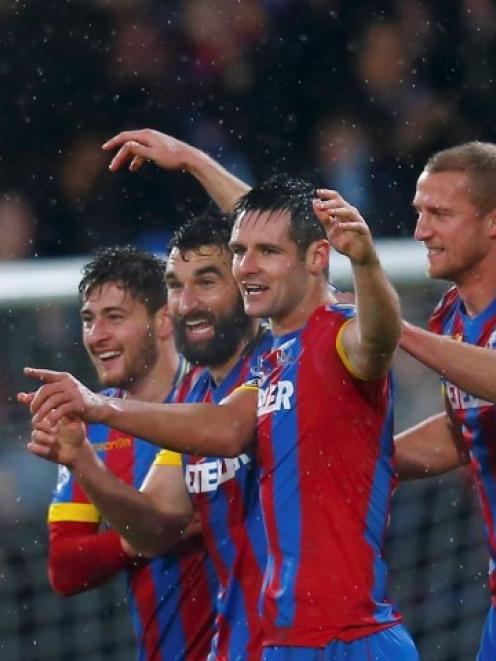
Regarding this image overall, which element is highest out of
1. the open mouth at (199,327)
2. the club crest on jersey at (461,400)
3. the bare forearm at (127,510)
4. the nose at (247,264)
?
the nose at (247,264)

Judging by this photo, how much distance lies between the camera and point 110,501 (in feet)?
14.8

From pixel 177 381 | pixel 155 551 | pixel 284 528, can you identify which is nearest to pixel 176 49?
pixel 177 381

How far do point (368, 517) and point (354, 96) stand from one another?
4.82 meters

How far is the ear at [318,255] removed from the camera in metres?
4.19

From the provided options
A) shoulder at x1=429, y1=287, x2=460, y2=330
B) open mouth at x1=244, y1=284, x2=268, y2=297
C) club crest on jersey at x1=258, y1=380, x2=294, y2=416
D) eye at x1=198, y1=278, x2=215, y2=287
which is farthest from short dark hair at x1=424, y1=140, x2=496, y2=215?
club crest on jersey at x1=258, y1=380, x2=294, y2=416

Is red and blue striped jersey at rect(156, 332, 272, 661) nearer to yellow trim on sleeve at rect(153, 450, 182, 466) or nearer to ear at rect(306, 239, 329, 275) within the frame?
yellow trim on sleeve at rect(153, 450, 182, 466)

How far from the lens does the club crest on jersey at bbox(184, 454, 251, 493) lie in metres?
4.38

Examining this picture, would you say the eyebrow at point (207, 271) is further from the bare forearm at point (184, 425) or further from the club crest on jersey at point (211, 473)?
the bare forearm at point (184, 425)

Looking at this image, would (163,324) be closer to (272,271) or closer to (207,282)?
(207,282)

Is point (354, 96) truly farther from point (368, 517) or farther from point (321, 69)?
point (368, 517)

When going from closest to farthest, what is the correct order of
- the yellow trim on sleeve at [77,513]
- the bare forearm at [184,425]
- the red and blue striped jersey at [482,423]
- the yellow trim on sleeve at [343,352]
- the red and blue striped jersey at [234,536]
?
the bare forearm at [184,425] < the yellow trim on sleeve at [343,352] < the red and blue striped jersey at [234,536] < the red and blue striped jersey at [482,423] < the yellow trim on sleeve at [77,513]

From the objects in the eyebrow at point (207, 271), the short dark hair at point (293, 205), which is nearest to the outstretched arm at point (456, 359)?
the short dark hair at point (293, 205)

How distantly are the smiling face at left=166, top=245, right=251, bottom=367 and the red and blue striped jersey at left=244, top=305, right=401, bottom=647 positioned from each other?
0.58m

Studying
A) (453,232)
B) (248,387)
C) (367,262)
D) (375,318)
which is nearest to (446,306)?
(453,232)
